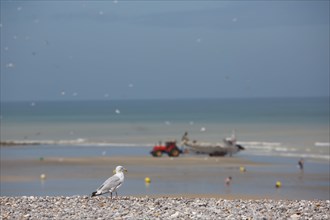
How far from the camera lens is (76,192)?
24.9 metres

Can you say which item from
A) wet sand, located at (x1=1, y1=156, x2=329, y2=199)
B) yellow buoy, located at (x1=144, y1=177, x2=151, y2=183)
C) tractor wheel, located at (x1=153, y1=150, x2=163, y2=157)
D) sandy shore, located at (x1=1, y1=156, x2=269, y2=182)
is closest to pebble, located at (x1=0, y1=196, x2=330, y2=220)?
wet sand, located at (x1=1, y1=156, x2=329, y2=199)

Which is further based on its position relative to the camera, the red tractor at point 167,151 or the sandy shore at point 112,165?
the red tractor at point 167,151

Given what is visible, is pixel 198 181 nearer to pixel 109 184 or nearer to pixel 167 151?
pixel 109 184

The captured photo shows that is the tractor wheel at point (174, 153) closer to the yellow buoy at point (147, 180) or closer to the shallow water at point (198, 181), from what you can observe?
the shallow water at point (198, 181)

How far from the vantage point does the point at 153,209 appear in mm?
15312

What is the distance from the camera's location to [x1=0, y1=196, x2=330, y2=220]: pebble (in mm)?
14562

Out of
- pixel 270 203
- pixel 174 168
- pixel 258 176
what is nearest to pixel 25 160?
pixel 174 168

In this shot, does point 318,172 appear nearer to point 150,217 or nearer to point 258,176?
point 258,176

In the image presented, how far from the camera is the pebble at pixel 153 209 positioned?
14.6m

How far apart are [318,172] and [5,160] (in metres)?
15.5

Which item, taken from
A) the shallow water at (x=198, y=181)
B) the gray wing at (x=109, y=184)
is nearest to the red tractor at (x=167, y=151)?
the shallow water at (x=198, y=181)

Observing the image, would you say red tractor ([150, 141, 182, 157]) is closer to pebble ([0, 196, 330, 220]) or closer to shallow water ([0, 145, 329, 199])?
shallow water ([0, 145, 329, 199])

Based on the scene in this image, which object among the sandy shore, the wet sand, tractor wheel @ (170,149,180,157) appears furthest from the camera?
tractor wheel @ (170,149,180,157)

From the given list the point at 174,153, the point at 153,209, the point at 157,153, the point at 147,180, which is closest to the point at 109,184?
the point at 153,209
